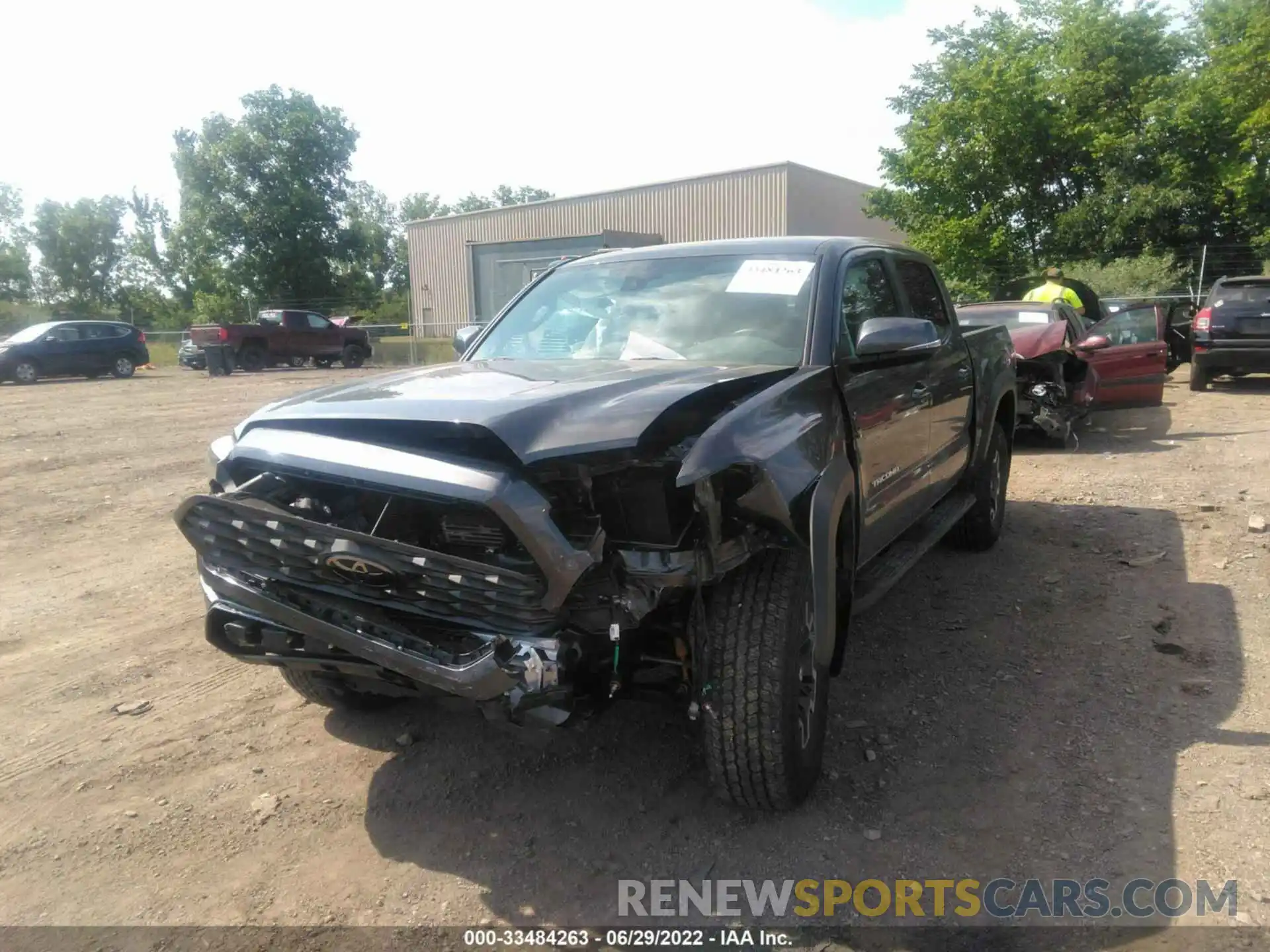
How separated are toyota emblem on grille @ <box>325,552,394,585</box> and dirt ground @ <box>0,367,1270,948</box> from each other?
0.55m

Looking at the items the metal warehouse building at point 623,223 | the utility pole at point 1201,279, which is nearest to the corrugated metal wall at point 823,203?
the metal warehouse building at point 623,223

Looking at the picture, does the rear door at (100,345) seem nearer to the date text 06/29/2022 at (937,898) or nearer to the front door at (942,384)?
the front door at (942,384)

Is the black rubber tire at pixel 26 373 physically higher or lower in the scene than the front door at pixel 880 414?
lower

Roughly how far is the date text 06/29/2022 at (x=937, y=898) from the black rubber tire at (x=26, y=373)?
25.2m

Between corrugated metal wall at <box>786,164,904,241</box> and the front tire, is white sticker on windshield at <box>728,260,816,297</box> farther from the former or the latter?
the front tire

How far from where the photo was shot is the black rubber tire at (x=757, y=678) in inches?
105

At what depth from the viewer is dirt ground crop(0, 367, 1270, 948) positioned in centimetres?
272

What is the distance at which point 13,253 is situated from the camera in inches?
2576

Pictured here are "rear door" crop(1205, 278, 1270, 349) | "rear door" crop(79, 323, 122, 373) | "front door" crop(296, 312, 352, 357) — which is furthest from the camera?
"front door" crop(296, 312, 352, 357)

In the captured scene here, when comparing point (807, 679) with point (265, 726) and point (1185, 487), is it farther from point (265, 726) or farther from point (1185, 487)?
point (1185, 487)

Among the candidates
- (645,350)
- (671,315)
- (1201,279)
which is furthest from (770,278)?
(1201,279)

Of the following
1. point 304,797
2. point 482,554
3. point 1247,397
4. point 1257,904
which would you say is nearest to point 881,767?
point 1257,904

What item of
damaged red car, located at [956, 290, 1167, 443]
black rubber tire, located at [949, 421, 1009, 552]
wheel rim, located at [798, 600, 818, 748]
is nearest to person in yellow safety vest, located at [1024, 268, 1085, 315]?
damaged red car, located at [956, 290, 1167, 443]

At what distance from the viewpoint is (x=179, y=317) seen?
5641 cm
